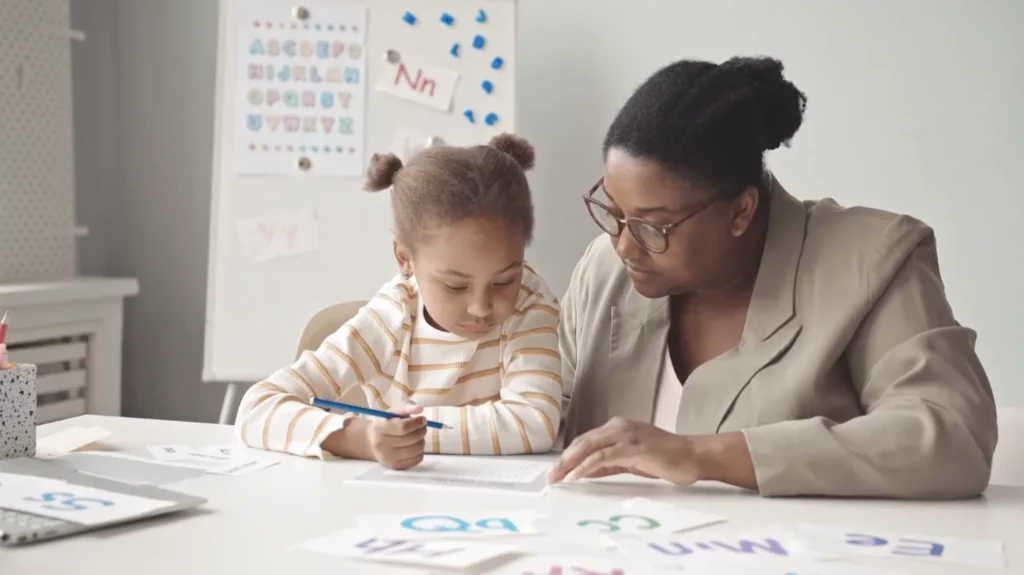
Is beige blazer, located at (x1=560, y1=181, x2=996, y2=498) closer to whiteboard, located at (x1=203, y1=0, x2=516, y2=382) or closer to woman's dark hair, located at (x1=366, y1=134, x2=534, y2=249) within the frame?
woman's dark hair, located at (x1=366, y1=134, x2=534, y2=249)

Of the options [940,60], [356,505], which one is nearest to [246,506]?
[356,505]

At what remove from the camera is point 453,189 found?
1.45 metres

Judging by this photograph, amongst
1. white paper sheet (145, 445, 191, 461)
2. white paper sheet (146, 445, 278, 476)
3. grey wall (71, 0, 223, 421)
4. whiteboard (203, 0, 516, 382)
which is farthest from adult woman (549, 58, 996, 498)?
grey wall (71, 0, 223, 421)

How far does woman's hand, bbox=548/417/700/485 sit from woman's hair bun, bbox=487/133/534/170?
52 centimetres

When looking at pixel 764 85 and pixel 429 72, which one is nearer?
pixel 764 85

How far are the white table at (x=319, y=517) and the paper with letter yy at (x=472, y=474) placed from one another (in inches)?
1.3

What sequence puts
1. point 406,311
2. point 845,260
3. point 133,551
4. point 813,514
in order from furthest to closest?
point 406,311, point 845,260, point 813,514, point 133,551

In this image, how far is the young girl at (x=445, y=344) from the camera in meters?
1.41

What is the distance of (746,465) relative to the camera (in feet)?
3.98

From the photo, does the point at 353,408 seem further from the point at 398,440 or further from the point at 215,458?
the point at 215,458

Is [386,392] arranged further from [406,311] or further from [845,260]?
[845,260]

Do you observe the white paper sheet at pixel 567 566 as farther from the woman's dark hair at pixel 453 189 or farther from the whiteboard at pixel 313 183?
the whiteboard at pixel 313 183

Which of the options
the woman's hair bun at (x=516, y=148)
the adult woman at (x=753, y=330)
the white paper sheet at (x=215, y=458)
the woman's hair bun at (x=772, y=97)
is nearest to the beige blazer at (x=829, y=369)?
the adult woman at (x=753, y=330)

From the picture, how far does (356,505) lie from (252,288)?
75.1 inches
